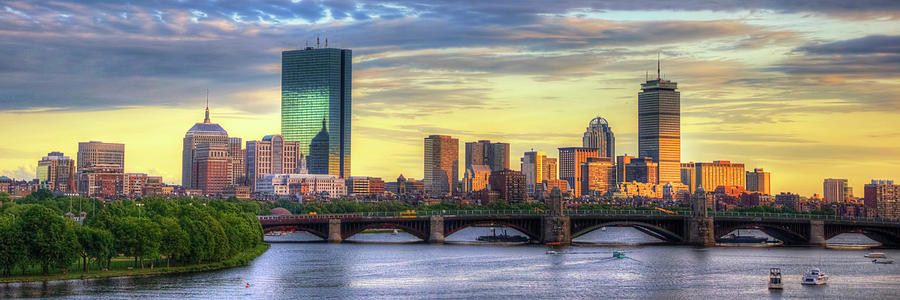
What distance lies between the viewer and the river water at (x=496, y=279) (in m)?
124

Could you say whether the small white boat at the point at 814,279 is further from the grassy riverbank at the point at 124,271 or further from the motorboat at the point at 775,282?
the grassy riverbank at the point at 124,271

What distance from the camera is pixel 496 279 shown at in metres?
145

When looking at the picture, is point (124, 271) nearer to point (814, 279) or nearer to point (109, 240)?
point (109, 240)

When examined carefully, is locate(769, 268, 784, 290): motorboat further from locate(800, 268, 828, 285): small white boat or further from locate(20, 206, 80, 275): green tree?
locate(20, 206, 80, 275): green tree

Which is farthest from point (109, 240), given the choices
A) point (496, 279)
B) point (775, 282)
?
point (775, 282)

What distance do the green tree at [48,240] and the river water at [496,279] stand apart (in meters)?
3.48

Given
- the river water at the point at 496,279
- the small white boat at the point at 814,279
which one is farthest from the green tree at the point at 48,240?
the small white boat at the point at 814,279

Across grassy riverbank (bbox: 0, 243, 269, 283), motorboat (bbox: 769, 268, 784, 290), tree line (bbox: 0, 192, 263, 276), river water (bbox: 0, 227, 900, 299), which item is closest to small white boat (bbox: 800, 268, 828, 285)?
river water (bbox: 0, 227, 900, 299)

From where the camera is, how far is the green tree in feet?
408

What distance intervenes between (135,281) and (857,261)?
4180 inches

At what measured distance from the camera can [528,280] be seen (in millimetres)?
144000

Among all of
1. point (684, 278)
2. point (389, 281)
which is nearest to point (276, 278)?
point (389, 281)

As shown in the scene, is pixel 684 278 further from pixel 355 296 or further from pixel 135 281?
pixel 135 281

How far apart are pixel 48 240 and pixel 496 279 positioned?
51.5 metres
